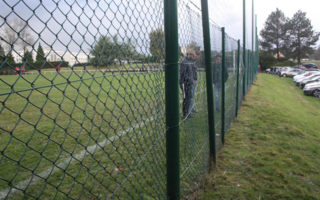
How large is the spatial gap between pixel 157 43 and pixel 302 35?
229ft

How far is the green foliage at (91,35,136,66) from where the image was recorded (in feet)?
4.45

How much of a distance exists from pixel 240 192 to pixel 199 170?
0.61 m

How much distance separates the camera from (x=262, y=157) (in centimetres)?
421

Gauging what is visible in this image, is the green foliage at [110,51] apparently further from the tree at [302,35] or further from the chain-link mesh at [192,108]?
the tree at [302,35]

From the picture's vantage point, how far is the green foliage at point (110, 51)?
4.45 ft

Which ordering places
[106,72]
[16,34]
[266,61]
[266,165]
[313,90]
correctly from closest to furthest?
[16,34], [106,72], [266,165], [313,90], [266,61]

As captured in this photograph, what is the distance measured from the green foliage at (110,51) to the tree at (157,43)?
35 centimetres

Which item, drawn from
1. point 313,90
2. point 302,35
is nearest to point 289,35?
point 302,35

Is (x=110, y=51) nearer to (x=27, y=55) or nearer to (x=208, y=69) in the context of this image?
(x=27, y=55)

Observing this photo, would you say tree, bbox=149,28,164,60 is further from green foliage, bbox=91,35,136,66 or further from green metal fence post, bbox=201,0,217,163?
green metal fence post, bbox=201,0,217,163

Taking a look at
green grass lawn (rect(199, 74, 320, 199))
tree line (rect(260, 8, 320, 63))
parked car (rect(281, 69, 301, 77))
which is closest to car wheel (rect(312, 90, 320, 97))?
green grass lawn (rect(199, 74, 320, 199))

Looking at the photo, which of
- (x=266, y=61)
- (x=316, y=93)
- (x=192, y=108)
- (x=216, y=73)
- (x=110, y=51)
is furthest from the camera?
(x=266, y=61)

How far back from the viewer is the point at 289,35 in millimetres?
61594

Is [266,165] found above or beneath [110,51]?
beneath
